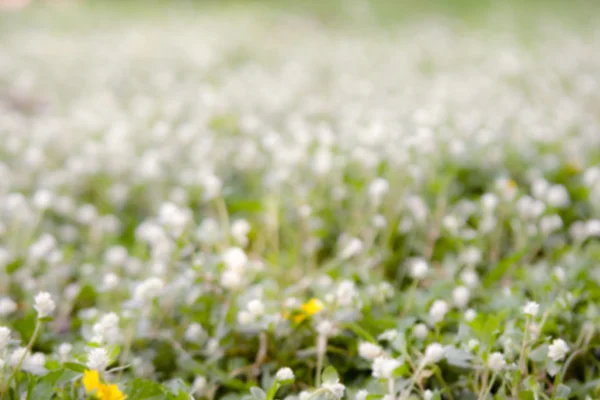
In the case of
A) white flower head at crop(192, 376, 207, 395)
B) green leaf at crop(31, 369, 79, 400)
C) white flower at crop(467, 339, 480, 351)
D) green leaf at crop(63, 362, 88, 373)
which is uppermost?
white flower at crop(467, 339, 480, 351)

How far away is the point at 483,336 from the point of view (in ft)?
3.89

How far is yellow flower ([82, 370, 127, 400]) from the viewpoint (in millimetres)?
1045

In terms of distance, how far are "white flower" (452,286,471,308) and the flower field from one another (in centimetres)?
1

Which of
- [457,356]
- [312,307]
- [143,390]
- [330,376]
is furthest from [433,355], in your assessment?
[143,390]

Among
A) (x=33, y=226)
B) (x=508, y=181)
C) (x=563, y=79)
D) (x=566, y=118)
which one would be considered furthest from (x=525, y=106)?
(x=33, y=226)

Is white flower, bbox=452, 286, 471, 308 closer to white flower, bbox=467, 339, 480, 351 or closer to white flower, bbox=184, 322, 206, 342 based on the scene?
white flower, bbox=467, 339, 480, 351

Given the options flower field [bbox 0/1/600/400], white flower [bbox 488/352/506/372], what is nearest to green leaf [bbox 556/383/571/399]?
flower field [bbox 0/1/600/400]

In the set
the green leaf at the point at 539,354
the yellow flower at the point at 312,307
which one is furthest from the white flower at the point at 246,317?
the green leaf at the point at 539,354

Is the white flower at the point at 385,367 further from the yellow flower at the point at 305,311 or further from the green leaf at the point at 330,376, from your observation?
the yellow flower at the point at 305,311

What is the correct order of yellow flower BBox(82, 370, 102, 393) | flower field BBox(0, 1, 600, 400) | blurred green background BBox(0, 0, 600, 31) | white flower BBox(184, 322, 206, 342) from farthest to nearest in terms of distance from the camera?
blurred green background BBox(0, 0, 600, 31) → white flower BBox(184, 322, 206, 342) → flower field BBox(0, 1, 600, 400) → yellow flower BBox(82, 370, 102, 393)

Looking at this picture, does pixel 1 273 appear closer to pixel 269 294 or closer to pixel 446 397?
pixel 269 294

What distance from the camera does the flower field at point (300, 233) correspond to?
4.17 ft

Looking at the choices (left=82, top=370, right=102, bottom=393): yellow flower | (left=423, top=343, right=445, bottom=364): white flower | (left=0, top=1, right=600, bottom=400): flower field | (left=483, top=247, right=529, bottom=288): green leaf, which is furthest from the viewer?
(left=483, top=247, right=529, bottom=288): green leaf

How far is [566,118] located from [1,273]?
2.45 metres
